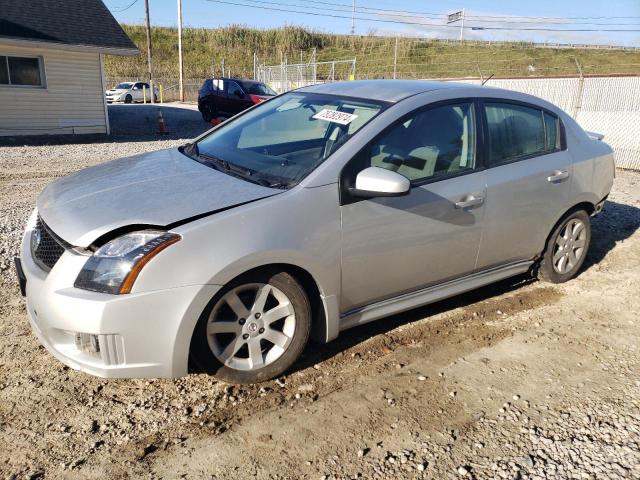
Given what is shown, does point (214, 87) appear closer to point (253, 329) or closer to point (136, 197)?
point (136, 197)

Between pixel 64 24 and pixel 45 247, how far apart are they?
15222 mm

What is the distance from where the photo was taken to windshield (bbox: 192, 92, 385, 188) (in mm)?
3365

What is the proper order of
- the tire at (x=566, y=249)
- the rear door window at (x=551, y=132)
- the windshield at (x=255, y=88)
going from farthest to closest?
1. the windshield at (x=255, y=88)
2. the tire at (x=566, y=249)
3. the rear door window at (x=551, y=132)

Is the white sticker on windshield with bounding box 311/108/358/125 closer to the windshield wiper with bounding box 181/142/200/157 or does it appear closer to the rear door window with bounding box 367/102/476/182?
the rear door window with bounding box 367/102/476/182

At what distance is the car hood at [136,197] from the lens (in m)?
2.80

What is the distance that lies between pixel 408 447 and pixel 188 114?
78.5 ft

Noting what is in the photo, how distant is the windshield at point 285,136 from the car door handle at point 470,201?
0.86m

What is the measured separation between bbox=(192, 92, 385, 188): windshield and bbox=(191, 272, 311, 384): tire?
0.64 metres

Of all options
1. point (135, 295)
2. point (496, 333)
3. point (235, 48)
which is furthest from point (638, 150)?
point (235, 48)

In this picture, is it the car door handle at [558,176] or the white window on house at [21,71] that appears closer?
the car door handle at [558,176]

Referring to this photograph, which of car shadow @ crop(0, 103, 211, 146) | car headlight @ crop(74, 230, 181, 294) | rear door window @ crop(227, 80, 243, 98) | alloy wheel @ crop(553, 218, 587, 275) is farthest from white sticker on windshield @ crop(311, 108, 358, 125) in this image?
rear door window @ crop(227, 80, 243, 98)

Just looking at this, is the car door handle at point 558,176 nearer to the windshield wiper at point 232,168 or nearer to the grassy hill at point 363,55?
the windshield wiper at point 232,168

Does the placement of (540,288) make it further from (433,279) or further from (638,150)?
(638,150)

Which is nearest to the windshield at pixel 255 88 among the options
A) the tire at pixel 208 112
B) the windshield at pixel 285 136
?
the tire at pixel 208 112
